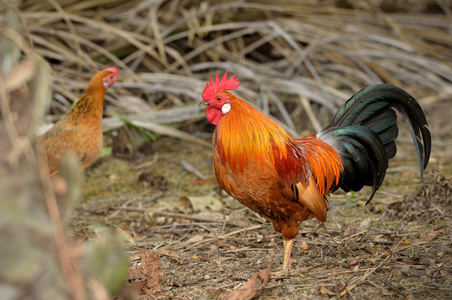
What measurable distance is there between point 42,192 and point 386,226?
11.0 feet

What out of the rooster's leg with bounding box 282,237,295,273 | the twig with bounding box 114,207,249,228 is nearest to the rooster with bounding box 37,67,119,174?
the twig with bounding box 114,207,249,228

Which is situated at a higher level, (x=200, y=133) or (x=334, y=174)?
(x=334, y=174)

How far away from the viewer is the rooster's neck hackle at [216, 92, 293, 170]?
120 inches

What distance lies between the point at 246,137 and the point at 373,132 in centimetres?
119

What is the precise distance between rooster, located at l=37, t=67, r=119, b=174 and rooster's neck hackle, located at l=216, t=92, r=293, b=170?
67.1 inches

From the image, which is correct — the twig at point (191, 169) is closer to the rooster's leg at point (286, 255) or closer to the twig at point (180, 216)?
the twig at point (180, 216)

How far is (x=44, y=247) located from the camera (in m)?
1.31

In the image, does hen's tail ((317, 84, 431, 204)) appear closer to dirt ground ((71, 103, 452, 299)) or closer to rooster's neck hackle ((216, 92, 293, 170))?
dirt ground ((71, 103, 452, 299))

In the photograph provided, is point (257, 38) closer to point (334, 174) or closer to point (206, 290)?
point (334, 174)

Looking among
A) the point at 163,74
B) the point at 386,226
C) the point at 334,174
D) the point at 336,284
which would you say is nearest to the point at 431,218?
the point at 386,226

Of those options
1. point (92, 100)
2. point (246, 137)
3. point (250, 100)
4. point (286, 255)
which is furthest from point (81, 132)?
point (250, 100)

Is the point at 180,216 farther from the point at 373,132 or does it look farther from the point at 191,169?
the point at 373,132

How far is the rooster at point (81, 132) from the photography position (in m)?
4.16

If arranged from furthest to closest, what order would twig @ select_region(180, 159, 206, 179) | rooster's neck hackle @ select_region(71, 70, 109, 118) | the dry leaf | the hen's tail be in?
twig @ select_region(180, 159, 206, 179) < rooster's neck hackle @ select_region(71, 70, 109, 118) < the hen's tail < the dry leaf
